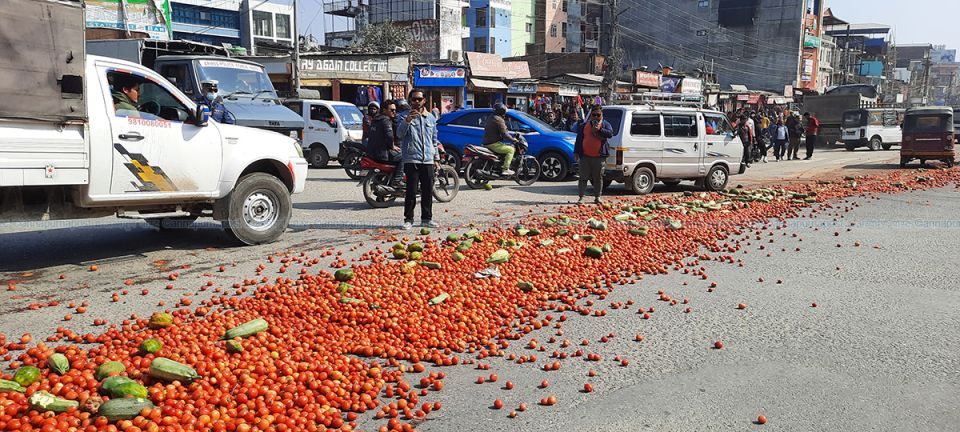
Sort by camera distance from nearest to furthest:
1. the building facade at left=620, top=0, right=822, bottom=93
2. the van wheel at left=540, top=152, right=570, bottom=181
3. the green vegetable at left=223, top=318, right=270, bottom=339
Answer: the green vegetable at left=223, top=318, right=270, bottom=339 → the van wheel at left=540, top=152, right=570, bottom=181 → the building facade at left=620, top=0, right=822, bottom=93

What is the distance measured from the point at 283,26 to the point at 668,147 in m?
51.0

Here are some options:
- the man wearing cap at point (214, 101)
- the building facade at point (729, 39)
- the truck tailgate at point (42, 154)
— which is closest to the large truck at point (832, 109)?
the building facade at point (729, 39)

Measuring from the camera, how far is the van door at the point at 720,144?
1577 centimetres

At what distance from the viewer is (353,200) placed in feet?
45.0

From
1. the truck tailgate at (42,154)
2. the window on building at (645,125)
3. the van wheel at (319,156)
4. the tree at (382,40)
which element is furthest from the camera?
the tree at (382,40)

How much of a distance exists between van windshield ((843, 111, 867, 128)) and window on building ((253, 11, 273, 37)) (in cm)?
4387

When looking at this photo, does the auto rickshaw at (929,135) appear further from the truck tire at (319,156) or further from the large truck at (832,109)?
the truck tire at (319,156)

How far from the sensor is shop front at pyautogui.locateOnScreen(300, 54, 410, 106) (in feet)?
107

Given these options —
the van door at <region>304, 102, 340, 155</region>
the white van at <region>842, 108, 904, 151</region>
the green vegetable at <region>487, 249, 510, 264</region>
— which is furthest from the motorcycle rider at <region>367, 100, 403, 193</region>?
the white van at <region>842, 108, 904, 151</region>

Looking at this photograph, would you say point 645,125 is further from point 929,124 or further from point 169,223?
point 929,124

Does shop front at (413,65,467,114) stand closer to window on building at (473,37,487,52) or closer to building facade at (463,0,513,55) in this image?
building facade at (463,0,513,55)

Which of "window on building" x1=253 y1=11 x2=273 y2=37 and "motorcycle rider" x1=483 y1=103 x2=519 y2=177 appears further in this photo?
"window on building" x1=253 y1=11 x2=273 y2=37

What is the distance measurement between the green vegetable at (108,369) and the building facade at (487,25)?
185 feet

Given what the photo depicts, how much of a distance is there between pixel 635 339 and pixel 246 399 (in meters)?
3.08
